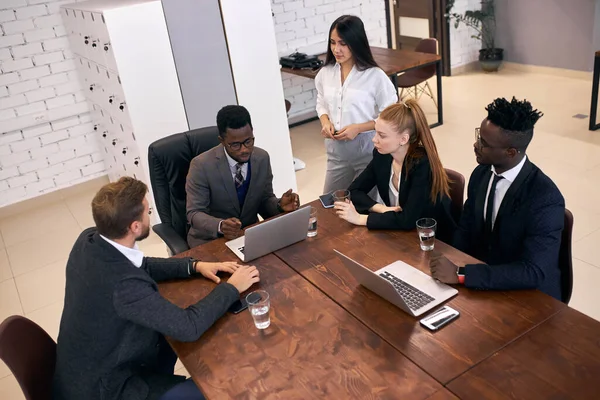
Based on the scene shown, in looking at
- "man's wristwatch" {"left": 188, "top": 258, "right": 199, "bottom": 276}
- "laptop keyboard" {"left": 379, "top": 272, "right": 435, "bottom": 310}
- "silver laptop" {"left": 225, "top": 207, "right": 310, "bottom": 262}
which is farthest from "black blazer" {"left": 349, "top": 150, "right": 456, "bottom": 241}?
"man's wristwatch" {"left": 188, "top": 258, "right": 199, "bottom": 276}

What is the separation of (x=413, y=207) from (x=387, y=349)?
86cm

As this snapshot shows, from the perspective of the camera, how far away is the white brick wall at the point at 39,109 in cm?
485

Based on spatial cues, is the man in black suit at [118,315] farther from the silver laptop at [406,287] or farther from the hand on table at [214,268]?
the silver laptop at [406,287]

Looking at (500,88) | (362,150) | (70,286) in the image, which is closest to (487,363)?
(70,286)

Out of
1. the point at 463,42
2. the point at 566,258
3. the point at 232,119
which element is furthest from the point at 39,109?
the point at 463,42

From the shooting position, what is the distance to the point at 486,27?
25.4 feet

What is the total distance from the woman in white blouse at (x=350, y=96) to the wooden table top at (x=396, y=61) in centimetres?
195

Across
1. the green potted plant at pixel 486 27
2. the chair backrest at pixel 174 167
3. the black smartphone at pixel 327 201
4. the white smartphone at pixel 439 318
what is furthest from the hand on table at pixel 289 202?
the green potted plant at pixel 486 27

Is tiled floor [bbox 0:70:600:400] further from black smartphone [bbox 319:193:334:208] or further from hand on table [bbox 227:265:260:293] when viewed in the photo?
hand on table [bbox 227:265:260:293]

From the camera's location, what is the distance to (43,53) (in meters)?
4.96

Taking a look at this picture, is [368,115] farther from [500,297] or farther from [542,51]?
[542,51]

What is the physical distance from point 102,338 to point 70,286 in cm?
22

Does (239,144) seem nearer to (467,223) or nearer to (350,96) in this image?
(350,96)

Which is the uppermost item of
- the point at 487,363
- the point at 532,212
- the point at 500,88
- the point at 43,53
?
the point at 43,53
